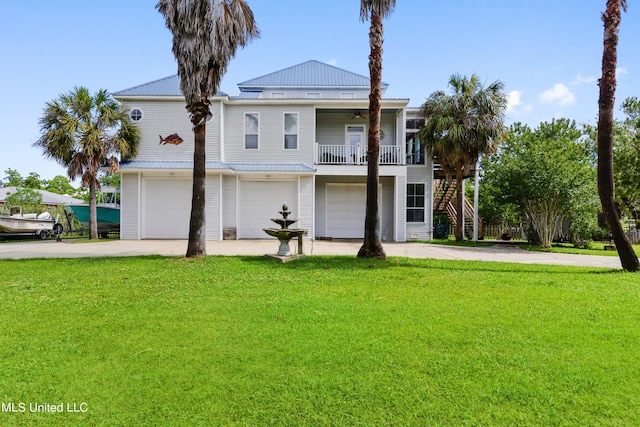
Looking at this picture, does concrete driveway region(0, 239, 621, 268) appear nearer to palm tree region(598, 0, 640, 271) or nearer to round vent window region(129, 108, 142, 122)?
palm tree region(598, 0, 640, 271)

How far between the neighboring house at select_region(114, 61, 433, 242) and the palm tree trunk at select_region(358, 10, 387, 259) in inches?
287

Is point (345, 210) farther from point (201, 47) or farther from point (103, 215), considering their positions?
point (103, 215)

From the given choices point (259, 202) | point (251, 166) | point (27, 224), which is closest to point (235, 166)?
point (251, 166)

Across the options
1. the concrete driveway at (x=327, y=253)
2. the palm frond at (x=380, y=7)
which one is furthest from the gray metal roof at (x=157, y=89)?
the palm frond at (x=380, y=7)

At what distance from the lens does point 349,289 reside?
602 centimetres

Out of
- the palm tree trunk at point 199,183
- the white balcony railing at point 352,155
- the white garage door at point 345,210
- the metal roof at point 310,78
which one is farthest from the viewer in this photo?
the metal roof at point 310,78

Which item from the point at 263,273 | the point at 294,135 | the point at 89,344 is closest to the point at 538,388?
the point at 89,344

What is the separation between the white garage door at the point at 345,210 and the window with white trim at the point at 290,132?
292 centimetres

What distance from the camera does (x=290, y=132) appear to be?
56.0ft

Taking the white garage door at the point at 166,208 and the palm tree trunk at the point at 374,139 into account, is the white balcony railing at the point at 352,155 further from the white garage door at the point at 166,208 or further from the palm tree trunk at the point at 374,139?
the palm tree trunk at the point at 374,139

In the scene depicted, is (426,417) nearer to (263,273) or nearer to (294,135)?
(263,273)

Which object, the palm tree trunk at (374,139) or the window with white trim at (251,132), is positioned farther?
the window with white trim at (251,132)

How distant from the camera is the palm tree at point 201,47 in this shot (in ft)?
28.9

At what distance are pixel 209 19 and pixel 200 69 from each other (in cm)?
124
